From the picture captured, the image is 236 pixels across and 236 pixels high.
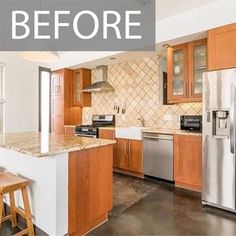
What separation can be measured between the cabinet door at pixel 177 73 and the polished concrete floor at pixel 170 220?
1.59m

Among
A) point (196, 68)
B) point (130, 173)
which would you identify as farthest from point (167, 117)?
point (130, 173)

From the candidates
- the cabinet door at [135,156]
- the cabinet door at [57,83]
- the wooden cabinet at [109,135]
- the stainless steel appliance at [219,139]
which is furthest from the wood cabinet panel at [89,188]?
the cabinet door at [57,83]

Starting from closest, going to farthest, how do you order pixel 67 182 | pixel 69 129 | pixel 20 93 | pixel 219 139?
pixel 67 182 → pixel 219 139 → pixel 20 93 → pixel 69 129

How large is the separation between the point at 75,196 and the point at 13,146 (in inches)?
28.1

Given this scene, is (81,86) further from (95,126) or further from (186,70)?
(186,70)

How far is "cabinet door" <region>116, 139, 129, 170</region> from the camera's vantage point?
416 centimetres

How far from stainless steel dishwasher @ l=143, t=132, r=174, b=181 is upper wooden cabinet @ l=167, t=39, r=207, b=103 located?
0.69 meters

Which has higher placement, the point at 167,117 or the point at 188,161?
the point at 167,117

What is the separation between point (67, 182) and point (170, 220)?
4.08 ft

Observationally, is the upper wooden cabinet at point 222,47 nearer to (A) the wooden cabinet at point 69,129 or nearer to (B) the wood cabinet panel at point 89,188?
(B) the wood cabinet panel at point 89,188

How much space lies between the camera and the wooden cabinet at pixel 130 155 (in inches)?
157

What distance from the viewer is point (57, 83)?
5.61 meters

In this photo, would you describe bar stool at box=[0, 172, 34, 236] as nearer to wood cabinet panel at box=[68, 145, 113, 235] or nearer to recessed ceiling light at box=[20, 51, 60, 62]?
wood cabinet panel at box=[68, 145, 113, 235]
